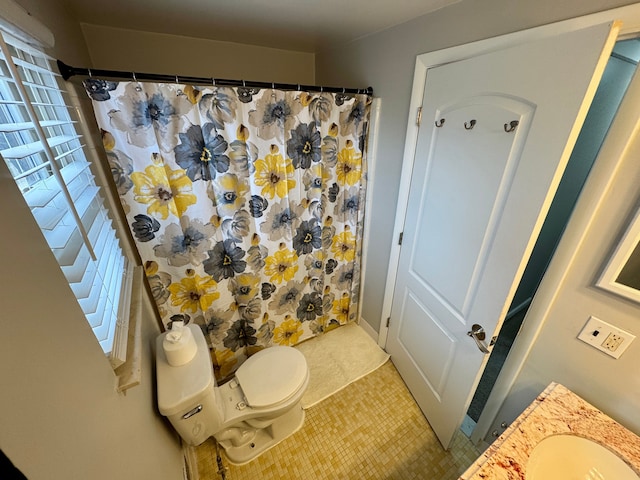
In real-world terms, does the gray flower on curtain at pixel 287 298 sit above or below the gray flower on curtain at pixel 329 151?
below

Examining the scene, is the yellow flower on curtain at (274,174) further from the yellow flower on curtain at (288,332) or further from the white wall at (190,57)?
the yellow flower on curtain at (288,332)

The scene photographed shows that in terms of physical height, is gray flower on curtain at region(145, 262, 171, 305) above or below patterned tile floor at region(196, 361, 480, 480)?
above

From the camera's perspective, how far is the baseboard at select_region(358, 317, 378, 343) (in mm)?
2074

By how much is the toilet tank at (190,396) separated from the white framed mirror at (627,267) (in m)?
1.47

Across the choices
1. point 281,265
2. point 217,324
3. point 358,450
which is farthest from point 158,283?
point 358,450

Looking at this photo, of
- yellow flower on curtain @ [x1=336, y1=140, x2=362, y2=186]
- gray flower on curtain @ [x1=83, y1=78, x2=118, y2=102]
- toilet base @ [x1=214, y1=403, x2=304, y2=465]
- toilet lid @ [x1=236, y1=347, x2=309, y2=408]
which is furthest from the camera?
yellow flower on curtain @ [x1=336, y1=140, x2=362, y2=186]

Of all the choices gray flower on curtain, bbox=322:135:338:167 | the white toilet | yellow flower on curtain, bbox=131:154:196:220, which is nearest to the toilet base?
the white toilet

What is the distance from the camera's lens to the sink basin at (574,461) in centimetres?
77

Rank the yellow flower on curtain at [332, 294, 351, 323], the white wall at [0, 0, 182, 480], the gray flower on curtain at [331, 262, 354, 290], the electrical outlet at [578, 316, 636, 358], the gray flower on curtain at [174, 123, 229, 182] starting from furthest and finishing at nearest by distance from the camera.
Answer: the yellow flower on curtain at [332, 294, 351, 323] < the gray flower on curtain at [331, 262, 354, 290] < the gray flower on curtain at [174, 123, 229, 182] < the electrical outlet at [578, 316, 636, 358] < the white wall at [0, 0, 182, 480]

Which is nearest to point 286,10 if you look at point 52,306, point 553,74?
point 553,74

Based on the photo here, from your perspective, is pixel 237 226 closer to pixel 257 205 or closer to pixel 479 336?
pixel 257 205

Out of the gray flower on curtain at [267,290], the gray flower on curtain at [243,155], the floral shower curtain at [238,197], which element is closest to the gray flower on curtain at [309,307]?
the floral shower curtain at [238,197]

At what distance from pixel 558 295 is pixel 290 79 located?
1973mm

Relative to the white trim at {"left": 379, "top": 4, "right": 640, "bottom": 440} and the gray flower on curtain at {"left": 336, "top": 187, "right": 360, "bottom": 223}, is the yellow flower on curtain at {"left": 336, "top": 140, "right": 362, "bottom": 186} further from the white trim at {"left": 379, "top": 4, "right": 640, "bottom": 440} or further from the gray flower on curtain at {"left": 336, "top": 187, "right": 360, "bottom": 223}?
the white trim at {"left": 379, "top": 4, "right": 640, "bottom": 440}
